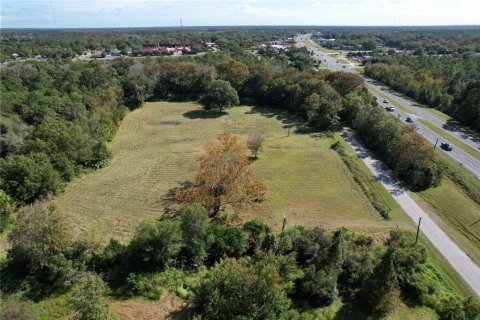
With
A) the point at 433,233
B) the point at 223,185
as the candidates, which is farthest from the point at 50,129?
the point at 433,233

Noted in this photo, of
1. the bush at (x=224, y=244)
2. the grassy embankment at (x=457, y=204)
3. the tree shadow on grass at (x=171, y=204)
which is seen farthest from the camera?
the tree shadow on grass at (x=171, y=204)

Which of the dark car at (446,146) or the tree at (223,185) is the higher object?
the tree at (223,185)

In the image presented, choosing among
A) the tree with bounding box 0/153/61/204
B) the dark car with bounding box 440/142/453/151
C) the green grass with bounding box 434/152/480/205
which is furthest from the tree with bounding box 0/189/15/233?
the dark car with bounding box 440/142/453/151

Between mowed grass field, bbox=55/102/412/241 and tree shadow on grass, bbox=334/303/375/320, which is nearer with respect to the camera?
tree shadow on grass, bbox=334/303/375/320

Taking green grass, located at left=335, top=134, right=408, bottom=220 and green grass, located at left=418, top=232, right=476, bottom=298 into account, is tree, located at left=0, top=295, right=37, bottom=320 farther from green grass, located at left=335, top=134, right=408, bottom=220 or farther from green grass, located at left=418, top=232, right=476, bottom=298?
green grass, located at left=335, top=134, right=408, bottom=220

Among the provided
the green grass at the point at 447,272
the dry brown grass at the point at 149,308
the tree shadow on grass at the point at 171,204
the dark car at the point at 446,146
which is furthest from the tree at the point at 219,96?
the dry brown grass at the point at 149,308

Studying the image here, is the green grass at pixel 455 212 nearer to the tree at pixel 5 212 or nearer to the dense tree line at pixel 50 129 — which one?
the dense tree line at pixel 50 129
